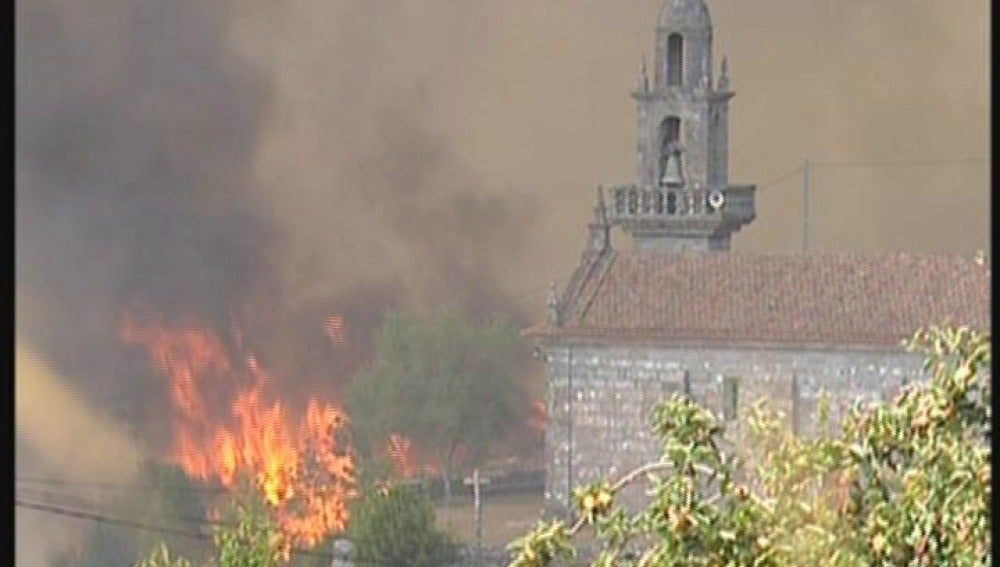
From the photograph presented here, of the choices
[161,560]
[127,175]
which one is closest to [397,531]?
[161,560]

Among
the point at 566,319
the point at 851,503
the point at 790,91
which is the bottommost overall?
the point at 851,503

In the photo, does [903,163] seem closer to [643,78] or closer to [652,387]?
[643,78]

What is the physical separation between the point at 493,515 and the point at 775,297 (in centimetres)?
54

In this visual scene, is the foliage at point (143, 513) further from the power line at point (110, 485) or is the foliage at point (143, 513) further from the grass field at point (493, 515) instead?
the grass field at point (493, 515)

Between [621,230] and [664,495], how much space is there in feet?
1.58

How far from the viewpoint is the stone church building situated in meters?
3.21

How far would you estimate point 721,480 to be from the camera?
2828 mm

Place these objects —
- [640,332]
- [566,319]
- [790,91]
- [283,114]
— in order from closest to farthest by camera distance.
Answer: [283,114] → [790,91] → [566,319] → [640,332]

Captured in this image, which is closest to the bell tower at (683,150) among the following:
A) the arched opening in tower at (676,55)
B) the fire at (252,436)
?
the arched opening in tower at (676,55)

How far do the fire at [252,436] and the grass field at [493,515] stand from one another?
0.13 meters

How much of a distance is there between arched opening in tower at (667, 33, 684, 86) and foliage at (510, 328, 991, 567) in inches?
15.3

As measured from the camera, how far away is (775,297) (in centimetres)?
357

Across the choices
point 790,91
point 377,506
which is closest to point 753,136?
point 790,91

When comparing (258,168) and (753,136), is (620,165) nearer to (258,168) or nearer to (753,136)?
(753,136)
